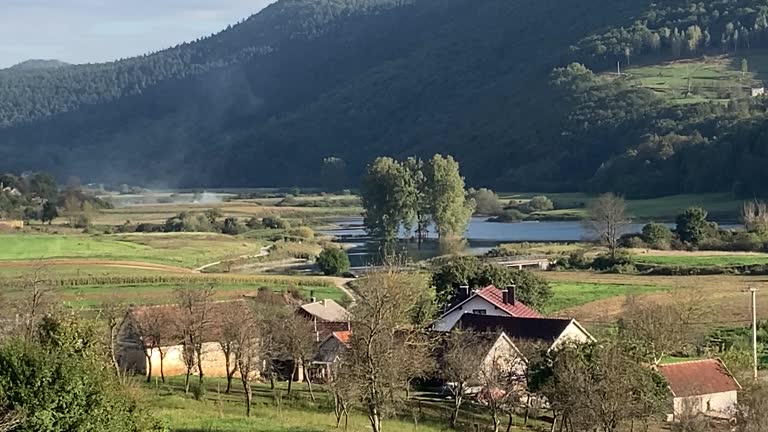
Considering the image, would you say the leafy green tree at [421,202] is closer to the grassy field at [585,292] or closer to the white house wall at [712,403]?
the grassy field at [585,292]

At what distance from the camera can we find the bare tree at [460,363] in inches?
1200

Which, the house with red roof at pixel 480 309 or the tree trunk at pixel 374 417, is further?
the house with red roof at pixel 480 309

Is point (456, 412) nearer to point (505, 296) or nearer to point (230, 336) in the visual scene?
point (230, 336)

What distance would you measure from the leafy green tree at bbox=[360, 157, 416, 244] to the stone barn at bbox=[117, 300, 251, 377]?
53344mm

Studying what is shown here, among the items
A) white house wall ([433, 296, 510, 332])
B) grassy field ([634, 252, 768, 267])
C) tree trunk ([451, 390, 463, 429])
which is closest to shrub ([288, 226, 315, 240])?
grassy field ([634, 252, 768, 267])

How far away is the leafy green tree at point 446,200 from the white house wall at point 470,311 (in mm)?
50493

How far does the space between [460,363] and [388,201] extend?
6172 centimetres

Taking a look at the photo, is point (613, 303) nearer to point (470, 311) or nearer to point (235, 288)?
point (470, 311)

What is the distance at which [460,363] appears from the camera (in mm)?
30562

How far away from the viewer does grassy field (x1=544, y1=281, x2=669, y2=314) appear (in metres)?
51.5

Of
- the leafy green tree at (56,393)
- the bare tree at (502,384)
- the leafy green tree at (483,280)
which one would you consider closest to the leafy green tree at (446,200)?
the leafy green tree at (483,280)

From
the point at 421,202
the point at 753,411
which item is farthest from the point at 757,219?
the point at 753,411

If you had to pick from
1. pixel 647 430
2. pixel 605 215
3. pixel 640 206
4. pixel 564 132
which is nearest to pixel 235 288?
pixel 647 430

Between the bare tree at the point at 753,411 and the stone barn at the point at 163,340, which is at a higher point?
the stone barn at the point at 163,340
